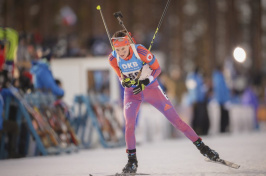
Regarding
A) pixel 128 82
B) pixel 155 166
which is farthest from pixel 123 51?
pixel 155 166

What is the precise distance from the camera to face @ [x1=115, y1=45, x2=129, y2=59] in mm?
7898

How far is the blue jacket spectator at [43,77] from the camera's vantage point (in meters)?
12.1

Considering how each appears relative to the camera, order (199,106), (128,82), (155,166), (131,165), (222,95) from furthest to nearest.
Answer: (222,95) → (199,106) → (155,166) → (128,82) → (131,165)

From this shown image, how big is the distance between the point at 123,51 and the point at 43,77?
4.62 meters

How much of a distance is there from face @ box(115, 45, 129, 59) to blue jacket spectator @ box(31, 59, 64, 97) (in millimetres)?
4474

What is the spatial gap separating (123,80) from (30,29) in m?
43.8

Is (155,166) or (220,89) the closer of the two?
(155,166)

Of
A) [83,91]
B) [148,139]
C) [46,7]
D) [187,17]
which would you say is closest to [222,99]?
[148,139]

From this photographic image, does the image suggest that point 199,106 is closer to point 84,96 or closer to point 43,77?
point 84,96

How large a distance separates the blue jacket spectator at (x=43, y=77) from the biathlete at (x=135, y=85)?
426 centimetres

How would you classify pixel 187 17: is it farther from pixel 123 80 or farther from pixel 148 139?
pixel 123 80

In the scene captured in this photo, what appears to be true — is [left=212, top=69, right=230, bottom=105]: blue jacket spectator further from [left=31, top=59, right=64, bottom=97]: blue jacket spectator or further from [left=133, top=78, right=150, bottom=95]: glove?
[left=133, top=78, right=150, bottom=95]: glove

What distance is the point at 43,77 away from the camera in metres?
12.2

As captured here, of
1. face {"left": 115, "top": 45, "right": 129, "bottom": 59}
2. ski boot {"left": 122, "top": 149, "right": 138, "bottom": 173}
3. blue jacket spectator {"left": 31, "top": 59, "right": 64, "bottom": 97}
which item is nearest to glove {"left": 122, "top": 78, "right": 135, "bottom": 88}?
face {"left": 115, "top": 45, "right": 129, "bottom": 59}
